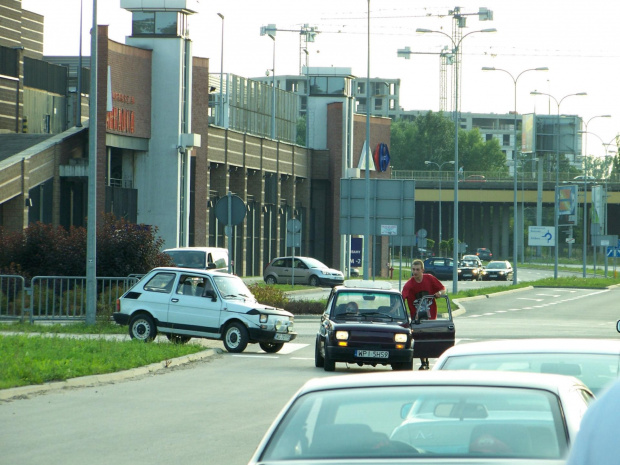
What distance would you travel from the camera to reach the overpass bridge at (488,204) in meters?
107

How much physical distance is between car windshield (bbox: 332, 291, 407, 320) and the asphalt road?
39.1 inches

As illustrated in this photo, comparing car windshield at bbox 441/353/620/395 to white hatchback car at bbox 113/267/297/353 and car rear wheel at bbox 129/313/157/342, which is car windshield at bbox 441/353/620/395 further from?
car rear wheel at bbox 129/313/157/342

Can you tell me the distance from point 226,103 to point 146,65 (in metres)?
14.3

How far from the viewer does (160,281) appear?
828 inches

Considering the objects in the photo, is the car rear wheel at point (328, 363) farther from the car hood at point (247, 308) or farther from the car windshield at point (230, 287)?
the car windshield at point (230, 287)

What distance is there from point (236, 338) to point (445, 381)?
16071mm

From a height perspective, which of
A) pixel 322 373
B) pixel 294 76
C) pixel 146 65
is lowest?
pixel 322 373

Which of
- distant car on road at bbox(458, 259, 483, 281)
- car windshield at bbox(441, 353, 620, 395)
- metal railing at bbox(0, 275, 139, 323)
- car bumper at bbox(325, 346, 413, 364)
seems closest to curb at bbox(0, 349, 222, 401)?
car bumper at bbox(325, 346, 413, 364)

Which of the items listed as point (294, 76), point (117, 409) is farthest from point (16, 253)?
point (294, 76)

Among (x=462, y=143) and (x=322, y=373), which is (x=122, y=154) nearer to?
(x=322, y=373)

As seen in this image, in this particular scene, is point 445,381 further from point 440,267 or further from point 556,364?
point 440,267

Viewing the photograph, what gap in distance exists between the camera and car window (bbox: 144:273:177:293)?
21.0 m

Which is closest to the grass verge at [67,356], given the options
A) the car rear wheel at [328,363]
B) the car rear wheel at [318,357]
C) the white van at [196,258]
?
the car rear wheel at [318,357]

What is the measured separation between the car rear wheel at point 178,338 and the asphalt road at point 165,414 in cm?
53
